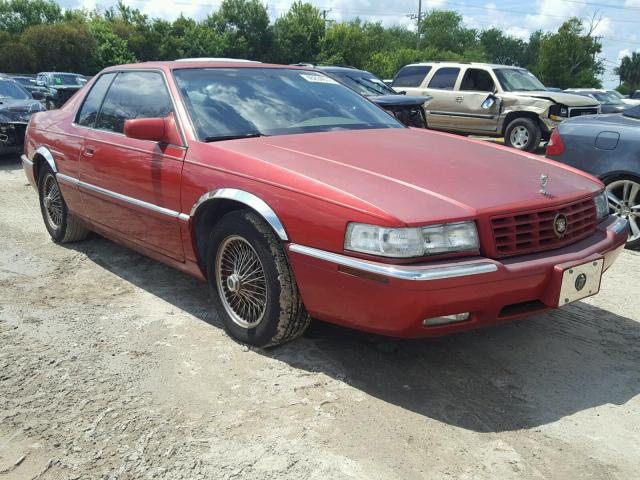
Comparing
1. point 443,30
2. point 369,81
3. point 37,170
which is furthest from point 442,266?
point 443,30

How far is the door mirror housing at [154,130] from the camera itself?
3.70 metres

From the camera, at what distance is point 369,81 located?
10.9 m

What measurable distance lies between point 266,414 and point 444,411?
31.8 inches

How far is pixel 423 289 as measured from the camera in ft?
8.79

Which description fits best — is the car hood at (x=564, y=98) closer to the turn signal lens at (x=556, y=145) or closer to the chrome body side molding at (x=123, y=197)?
the turn signal lens at (x=556, y=145)

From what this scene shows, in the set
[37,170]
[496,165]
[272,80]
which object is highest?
[272,80]

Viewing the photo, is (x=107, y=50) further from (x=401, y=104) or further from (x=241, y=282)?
(x=241, y=282)

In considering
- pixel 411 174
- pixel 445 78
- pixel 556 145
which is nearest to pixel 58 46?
pixel 445 78

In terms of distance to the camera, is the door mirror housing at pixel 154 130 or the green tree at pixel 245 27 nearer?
the door mirror housing at pixel 154 130

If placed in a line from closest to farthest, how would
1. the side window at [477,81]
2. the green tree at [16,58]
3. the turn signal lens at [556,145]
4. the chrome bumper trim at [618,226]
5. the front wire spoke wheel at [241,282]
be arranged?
the front wire spoke wheel at [241,282] < the chrome bumper trim at [618,226] < the turn signal lens at [556,145] < the side window at [477,81] < the green tree at [16,58]

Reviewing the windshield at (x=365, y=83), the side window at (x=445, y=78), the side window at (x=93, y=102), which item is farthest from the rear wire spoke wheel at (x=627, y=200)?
the side window at (x=445, y=78)

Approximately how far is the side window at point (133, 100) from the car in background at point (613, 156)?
3630mm

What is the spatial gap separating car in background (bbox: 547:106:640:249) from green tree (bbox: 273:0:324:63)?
5315cm

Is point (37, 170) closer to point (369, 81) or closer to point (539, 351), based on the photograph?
point (539, 351)
